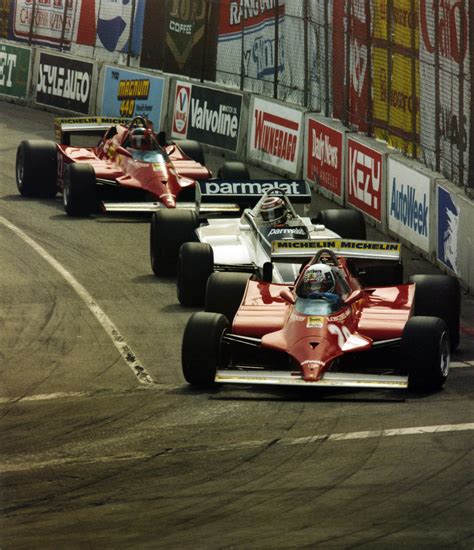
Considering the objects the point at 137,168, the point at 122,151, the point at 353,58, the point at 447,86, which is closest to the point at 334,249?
the point at 447,86

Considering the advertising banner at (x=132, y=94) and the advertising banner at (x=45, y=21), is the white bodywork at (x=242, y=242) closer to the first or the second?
the advertising banner at (x=132, y=94)

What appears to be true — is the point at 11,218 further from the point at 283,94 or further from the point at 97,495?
the point at 97,495

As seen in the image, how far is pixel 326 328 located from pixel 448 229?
6.82 m

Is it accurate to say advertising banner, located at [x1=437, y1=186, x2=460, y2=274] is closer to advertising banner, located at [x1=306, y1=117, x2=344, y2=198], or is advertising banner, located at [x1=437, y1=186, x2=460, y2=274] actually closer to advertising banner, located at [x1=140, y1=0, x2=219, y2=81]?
advertising banner, located at [x1=306, y1=117, x2=344, y2=198]

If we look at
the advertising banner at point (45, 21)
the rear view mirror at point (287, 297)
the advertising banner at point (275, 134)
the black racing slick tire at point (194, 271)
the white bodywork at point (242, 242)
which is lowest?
the rear view mirror at point (287, 297)

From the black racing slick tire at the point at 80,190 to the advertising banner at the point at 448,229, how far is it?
19.6ft

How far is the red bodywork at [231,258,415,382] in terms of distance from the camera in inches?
530

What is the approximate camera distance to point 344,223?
20062 millimetres

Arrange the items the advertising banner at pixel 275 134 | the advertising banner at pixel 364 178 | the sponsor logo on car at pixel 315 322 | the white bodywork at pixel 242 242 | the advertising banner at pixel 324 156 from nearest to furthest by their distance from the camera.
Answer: the sponsor logo on car at pixel 315 322 < the white bodywork at pixel 242 242 < the advertising banner at pixel 364 178 < the advertising banner at pixel 324 156 < the advertising banner at pixel 275 134

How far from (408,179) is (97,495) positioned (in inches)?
486

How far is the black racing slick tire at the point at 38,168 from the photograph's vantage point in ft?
83.3

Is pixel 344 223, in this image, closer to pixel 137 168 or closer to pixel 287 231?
pixel 287 231

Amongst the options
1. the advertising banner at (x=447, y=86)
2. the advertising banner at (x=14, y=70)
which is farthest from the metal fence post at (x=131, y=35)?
the advertising banner at (x=447, y=86)

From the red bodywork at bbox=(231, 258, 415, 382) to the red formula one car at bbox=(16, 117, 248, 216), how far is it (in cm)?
803
